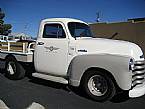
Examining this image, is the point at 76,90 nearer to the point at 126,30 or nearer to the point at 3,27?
the point at 126,30

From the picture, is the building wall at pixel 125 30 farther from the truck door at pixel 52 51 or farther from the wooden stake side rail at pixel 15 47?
the truck door at pixel 52 51

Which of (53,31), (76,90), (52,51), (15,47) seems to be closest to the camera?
(52,51)

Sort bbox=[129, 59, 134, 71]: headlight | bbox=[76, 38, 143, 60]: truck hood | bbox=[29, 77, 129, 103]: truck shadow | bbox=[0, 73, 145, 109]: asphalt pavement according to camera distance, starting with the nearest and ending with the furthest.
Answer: bbox=[129, 59, 134, 71]: headlight < bbox=[0, 73, 145, 109]: asphalt pavement < bbox=[76, 38, 143, 60]: truck hood < bbox=[29, 77, 129, 103]: truck shadow

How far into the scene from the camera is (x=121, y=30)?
21.4 metres

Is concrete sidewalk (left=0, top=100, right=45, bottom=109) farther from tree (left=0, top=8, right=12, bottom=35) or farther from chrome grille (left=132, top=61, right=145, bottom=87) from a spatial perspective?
tree (left=0, top=8, right=12, bottom=35)

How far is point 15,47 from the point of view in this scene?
8.38 metres

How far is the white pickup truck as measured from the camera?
5.37 meters

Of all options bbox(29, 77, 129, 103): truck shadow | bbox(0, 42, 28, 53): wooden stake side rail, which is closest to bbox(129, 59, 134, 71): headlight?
bbox(29, 77, 129, 103): truck shadow

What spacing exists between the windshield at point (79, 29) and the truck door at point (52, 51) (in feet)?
0.79

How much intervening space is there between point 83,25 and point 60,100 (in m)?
2.59

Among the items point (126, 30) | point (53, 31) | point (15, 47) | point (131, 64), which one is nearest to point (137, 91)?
point (131, 64)

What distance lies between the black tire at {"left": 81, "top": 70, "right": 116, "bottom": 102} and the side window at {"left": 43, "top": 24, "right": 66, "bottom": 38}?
1.48 m

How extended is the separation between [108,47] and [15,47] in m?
3.82

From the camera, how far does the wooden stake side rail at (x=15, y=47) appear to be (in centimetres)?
798
